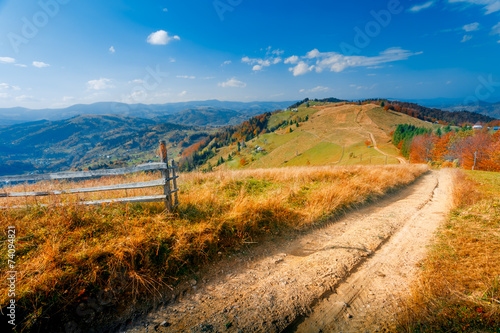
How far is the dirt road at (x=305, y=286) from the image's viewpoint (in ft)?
10.6

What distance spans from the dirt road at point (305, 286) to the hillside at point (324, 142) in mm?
70287

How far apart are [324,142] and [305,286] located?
102995 mm

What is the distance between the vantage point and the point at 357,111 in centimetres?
12975

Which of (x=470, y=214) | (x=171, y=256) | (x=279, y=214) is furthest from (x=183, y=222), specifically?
(x=470, y=214)

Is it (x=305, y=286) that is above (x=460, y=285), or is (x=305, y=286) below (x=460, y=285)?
below

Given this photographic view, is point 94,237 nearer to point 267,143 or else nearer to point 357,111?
point 267,143

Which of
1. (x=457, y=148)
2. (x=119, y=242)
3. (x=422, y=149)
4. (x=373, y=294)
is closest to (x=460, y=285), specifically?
(x=373, y=294)

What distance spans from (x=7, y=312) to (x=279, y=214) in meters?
5.77

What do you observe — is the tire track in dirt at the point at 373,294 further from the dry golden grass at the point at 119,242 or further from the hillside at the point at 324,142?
the hillside at the point at 324,142

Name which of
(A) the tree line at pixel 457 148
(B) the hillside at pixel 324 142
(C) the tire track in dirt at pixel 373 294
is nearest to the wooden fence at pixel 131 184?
(C) the tire track in dirt at pixel 373 294

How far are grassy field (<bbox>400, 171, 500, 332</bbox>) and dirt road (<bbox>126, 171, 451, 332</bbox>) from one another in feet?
1.03

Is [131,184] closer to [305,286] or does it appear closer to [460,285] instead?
[305,286]

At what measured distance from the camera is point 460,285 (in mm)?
3520

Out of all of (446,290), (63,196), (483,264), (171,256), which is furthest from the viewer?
(63,196)
